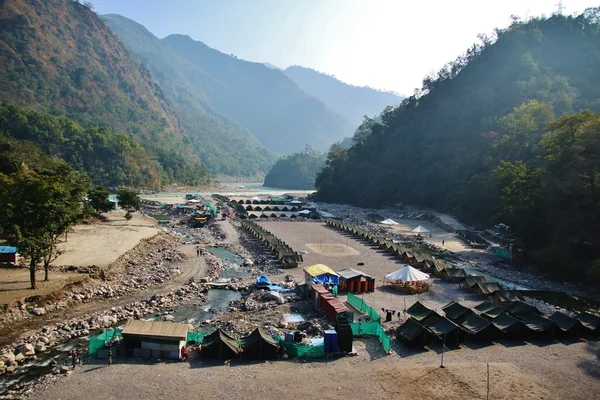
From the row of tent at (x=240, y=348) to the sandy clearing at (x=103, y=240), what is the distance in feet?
54.4

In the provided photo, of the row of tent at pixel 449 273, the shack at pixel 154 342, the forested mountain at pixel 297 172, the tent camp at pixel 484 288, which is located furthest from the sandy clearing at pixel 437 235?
the forested mountain at pixel 297 172

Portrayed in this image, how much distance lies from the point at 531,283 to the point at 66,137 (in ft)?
321

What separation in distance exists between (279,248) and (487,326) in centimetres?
2078

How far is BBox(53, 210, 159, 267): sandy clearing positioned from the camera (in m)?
30.6

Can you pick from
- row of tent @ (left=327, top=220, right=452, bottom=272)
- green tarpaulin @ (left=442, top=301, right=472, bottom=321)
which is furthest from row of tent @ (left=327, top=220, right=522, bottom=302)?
green tarpaulin @ (left=442, top=301, right=472, bottom=321)

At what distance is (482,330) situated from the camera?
1862cm

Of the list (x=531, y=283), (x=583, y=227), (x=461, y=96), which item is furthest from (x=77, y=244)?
(x=461, y=96)

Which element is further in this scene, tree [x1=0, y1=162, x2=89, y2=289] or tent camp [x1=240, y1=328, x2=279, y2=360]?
tree [x1=0, y1=162, x2=89, y2=289]

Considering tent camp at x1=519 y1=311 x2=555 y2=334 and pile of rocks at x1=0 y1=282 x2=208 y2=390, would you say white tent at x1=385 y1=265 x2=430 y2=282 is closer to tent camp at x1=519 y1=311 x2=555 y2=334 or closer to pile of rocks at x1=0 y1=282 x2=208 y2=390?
tent camp at x1=519 y1=311 x2=555 y2=334

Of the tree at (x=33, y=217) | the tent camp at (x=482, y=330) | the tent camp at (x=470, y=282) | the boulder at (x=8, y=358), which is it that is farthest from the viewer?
the tent camp at (x=470, y=282)

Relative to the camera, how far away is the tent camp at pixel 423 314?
64.2ft

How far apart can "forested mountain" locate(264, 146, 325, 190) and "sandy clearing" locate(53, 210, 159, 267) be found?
390 ft

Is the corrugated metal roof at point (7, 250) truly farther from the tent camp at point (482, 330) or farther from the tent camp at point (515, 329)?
the tent camp at point (515, 329)

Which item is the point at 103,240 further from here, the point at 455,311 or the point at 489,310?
the point at 489,310
